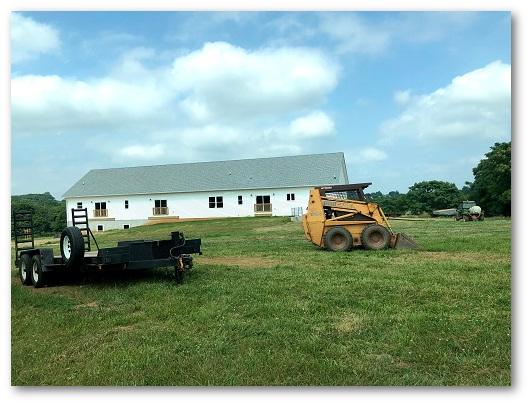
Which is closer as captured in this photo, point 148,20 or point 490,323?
point 490,323

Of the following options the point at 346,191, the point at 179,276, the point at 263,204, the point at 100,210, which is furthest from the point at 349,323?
the point at 100,210

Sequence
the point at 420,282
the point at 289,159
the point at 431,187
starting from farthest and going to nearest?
the point at 431,187 < the point at 289,159 < the point at 420,282

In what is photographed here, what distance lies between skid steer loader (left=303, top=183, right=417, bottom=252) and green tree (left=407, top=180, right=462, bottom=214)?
26.2m

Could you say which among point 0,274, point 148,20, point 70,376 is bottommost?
point 70,376

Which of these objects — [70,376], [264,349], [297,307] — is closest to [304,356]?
[264,349]

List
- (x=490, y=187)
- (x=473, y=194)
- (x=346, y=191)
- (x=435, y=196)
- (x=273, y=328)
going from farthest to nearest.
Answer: (x=435, y=196) → (x=473, y=194) → (x=490, y=187) → (x=346, y=191) → (x=273, y=328)

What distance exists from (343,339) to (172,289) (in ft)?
9.69

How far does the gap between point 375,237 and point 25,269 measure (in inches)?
274

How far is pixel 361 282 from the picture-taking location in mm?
6660

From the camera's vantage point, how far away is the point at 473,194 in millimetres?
31781

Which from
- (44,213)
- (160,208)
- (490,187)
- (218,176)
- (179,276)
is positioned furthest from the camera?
(160,208)

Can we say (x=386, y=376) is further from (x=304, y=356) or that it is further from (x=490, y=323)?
(x=490, y=323)

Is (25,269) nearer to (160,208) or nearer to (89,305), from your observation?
(89,305)

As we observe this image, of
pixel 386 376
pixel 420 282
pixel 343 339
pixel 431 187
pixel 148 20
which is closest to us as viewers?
pixel 386 376
